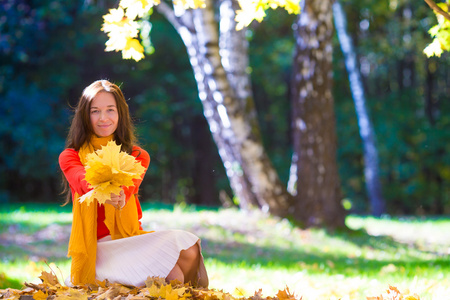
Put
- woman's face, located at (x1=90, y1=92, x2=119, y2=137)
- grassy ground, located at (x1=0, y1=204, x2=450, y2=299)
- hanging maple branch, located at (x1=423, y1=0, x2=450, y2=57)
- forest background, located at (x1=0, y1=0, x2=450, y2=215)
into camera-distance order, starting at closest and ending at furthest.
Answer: woman's face, located at (x1=90, y1=92, x2=119, y2=137) → grassy ground, located at (x1=0, y1=204, x2=450, y2=299) → hanging maple branch, located at (x1=423, y1=0, x2=450, y2=57) → forest background, located at (x1=0, y1=0, x2=450, y2=215)

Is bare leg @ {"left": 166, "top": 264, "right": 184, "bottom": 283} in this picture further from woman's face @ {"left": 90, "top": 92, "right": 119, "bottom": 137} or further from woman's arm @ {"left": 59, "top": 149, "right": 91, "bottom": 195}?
woman's face @ {"left": 90, "top": 92, "right": 119, "bottom": 137}

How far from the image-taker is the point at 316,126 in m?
7.57

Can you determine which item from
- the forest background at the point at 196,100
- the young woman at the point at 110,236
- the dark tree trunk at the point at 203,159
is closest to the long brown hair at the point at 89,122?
the young woman at the point at 110,236

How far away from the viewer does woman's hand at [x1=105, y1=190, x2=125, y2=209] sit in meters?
2.78

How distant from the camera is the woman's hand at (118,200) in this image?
2777 mm

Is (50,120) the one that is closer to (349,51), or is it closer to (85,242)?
(349,51)

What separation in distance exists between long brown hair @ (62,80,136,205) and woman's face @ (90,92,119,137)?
3 cm

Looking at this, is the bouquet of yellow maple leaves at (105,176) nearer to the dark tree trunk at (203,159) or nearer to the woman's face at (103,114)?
the woman's face at (103,114)

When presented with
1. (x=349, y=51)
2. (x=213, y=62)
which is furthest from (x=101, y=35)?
(x=213, y=62)

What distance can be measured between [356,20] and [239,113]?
10422mm

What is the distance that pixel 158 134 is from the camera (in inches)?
611

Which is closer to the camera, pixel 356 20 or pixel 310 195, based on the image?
pixel 310 195

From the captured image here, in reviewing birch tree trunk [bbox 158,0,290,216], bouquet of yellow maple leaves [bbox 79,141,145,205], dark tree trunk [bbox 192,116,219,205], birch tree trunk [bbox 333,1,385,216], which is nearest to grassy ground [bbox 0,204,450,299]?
birch tree trunk [bbox 158,0,290,216]

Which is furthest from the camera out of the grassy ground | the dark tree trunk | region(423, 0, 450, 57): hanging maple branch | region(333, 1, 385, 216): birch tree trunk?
A: the dark tree trunk
